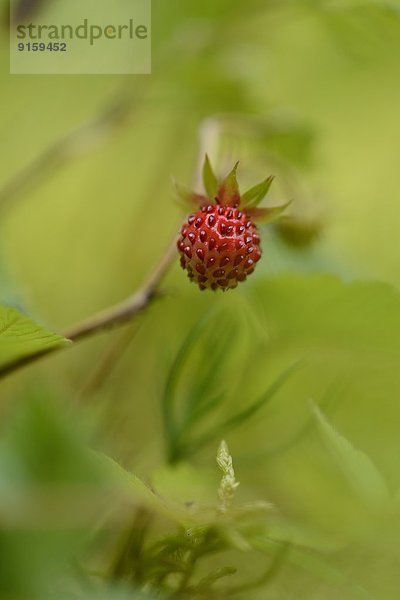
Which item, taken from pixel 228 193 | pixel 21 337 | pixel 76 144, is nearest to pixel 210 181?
pixel 228 193

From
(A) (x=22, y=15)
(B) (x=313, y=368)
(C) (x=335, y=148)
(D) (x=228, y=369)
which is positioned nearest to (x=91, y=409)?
(D) (x=228, y=369)

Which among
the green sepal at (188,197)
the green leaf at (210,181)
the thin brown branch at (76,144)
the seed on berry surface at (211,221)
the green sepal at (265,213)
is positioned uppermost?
the thin brown branch at (76,144)

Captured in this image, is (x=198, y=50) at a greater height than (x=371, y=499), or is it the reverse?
(x=198, y=50)

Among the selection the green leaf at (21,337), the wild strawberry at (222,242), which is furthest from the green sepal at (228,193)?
the green leaf at (21,337)

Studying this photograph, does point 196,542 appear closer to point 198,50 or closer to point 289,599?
point 289,599

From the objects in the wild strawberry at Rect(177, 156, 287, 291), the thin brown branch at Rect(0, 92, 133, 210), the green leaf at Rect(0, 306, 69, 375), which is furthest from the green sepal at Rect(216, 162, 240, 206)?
the thin brown branch at Rect(0, 92, 133, 210)

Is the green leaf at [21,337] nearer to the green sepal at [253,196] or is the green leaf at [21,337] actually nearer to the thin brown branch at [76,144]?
the green sepal at [253,196]

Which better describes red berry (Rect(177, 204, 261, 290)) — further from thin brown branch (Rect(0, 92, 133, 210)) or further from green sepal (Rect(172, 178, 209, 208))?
thin brown branch (Rect(0, 92, 133, 210))

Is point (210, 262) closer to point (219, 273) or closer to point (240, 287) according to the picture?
point (219, 273)
